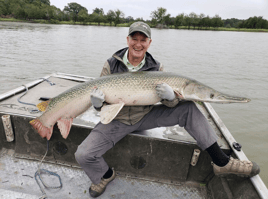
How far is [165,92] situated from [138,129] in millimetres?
645

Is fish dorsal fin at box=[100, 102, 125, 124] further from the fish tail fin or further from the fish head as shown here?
the fish head

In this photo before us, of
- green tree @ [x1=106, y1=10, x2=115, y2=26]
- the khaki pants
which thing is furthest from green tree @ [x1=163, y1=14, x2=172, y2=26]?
the khaki pants

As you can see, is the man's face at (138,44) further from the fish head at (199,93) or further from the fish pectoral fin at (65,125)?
the fish pectoral fin at (65,125)

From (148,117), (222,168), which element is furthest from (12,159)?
(222,168)

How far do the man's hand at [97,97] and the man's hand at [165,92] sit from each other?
0.66m

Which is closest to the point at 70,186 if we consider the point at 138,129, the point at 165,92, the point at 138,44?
the point at 138,129

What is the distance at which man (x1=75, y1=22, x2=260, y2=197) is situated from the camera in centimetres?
209

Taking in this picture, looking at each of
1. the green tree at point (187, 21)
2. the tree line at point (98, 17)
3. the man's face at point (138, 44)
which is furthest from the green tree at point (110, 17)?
the man's face at point (138, 44)

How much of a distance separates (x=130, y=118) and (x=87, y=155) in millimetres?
664

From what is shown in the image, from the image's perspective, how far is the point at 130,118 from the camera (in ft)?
7.72

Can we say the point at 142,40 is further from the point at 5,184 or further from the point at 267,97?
the point at 267,97

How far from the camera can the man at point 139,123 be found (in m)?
2.09

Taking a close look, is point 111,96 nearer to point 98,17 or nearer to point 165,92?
point 165,92

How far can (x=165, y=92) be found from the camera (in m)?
2.14
